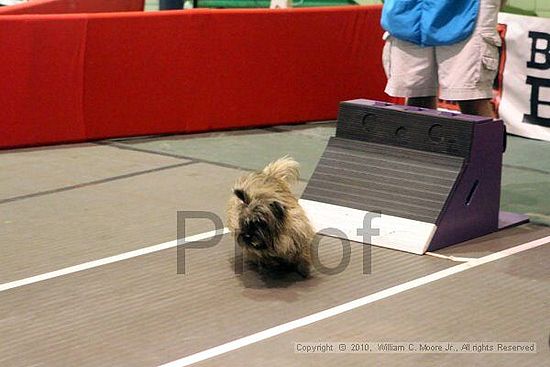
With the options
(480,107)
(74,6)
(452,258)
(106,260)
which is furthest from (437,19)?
(74,6)

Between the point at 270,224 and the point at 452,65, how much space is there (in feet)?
5.52

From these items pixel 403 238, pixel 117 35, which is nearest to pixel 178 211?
pixel 403 238

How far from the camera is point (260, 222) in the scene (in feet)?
14.9

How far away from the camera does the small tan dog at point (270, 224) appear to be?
4.57 m

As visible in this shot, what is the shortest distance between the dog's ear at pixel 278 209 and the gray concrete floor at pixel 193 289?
0.34m

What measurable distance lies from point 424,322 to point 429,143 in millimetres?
1371

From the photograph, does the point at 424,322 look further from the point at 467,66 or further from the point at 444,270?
the point at 467,66

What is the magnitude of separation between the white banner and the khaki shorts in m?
2.34

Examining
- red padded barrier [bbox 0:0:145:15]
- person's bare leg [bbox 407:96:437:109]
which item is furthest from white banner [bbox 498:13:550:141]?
red padded barrier [bbox 0:0:145:15]

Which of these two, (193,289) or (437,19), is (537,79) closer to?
(437,19)

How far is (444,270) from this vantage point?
4.96 meters

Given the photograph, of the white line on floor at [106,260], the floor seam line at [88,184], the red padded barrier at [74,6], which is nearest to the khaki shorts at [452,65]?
the white line on floor at [106,260]

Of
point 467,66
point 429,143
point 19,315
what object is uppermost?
point 467,66

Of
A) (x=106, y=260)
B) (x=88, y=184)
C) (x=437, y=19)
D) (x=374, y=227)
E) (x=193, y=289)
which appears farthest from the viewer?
(x=88, y=184)
